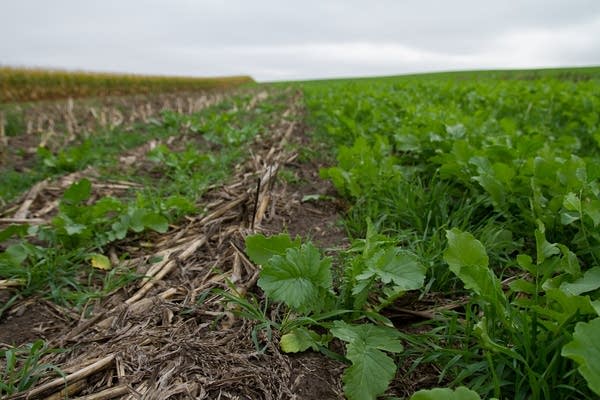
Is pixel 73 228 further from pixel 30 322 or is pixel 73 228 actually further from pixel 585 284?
pixel 585 284

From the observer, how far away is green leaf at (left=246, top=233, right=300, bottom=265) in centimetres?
162

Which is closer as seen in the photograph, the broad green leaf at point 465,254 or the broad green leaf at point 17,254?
the broad green leaf at point 465,254

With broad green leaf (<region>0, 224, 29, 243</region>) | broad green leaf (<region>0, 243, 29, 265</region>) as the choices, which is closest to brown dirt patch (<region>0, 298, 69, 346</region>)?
broad green leaf (<region>0, 243, 29, 265</region>)

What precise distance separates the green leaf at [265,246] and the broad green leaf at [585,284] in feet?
3.14

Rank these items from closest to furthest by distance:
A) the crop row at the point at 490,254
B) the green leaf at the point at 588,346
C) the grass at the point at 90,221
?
the green leaf at the point at 588,346 → the crop row at the point at 490,254 → the grass at the point at 90,221

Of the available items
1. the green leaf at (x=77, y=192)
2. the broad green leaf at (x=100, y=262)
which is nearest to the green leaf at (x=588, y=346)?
the broad green leaf at (x=100, y=262)

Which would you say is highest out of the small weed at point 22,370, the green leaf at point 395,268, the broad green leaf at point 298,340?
the green leaf at point 395,268

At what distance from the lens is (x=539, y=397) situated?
122 centimetres

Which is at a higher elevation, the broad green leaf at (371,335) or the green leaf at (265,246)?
the green leaf at (265,246)

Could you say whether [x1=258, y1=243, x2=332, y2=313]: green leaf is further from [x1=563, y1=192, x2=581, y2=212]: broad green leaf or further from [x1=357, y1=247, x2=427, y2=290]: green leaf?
[x1=563, y1=192, x2=581, y2=212]: broad green leaf

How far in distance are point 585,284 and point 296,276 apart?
3.23ft

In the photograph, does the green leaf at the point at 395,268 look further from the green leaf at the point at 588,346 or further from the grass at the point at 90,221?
the grass at the point at 90,221

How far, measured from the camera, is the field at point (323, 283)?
1.32m

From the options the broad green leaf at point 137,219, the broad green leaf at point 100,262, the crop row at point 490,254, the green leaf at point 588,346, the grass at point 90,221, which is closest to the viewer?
the green leaf at point 588,346
